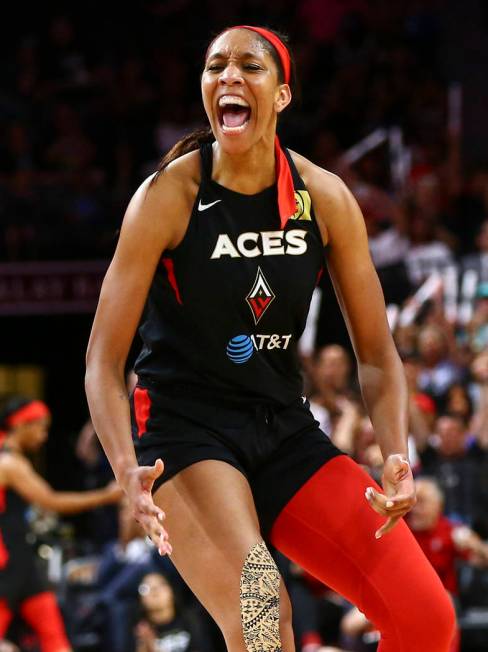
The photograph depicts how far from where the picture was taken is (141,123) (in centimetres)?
1173

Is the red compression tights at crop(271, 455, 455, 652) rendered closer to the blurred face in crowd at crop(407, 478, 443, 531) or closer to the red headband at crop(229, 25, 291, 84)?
the red headband at crop(229, 25, 291, 84)

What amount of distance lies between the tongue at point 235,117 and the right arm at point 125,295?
21 centimetres

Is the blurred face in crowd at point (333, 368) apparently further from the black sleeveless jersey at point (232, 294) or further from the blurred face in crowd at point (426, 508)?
the black sleeveless jersey at point (232, 294)

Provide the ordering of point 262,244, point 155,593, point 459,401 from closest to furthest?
point 262,244, point 155,593, point 459,401

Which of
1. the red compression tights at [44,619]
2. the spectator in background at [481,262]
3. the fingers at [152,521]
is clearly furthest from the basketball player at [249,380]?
the spectator in background at [481,262]

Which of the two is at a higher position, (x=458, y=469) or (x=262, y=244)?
(x=262, y=244)

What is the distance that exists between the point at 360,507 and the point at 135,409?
2.24 feet

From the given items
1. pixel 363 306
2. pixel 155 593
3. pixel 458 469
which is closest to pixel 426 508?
pixel 458 469

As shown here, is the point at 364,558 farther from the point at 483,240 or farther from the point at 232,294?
the point at 483,240

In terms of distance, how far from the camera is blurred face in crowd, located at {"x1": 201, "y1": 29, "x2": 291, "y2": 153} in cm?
337

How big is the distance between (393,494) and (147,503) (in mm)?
646

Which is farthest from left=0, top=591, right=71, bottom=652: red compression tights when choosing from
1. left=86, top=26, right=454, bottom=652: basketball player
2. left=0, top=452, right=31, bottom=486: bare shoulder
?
left=86, top=26, right=454, bottom=652: basketball player

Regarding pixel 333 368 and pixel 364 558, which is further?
pixel 333 368

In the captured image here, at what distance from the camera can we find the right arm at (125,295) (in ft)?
10.8
